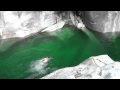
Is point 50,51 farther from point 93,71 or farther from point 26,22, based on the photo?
Answer: point 93,71

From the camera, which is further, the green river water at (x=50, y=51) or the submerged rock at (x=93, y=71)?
the green river water at (x=50, y=51)

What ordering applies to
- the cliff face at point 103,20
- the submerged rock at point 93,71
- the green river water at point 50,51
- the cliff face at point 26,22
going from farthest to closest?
1. the cliff face at point 103,20
2. the cliff face at point 26,22
3. the green river water at point 50,51
4. the submerged rock at point 93,71

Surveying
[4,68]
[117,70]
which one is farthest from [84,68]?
[4,68]

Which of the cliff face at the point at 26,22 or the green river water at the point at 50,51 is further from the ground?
the cliff face at the point at 26,22

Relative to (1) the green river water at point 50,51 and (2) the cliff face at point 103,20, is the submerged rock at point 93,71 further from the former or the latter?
(2) the cliff face at point 103,20

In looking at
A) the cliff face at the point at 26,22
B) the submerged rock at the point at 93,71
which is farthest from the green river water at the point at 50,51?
the submerged rock at the point at 93,71

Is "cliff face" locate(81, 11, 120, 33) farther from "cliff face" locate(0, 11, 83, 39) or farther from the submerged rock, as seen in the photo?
the submerged rock

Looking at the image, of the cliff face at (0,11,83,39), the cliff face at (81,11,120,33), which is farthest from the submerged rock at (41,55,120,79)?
the cliff face at (0,11,83,39)

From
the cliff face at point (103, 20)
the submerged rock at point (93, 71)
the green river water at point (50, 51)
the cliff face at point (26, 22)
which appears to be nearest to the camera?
the submerged rock at point (93, 71)
